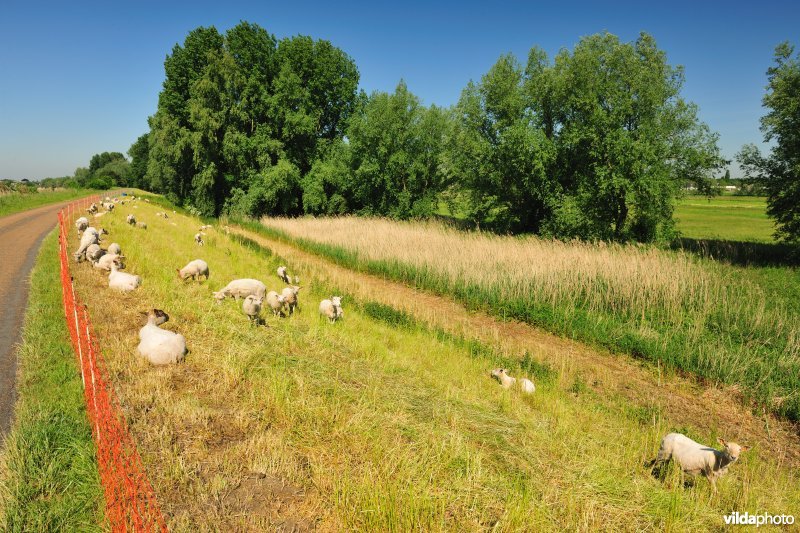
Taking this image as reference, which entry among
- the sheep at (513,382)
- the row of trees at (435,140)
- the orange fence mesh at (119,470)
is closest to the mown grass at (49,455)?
the orange fence mesh at (119,470)

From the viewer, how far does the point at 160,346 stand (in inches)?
253

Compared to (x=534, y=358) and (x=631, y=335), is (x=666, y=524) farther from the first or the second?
(x=631, y=335)

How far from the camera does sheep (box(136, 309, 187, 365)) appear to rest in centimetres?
636

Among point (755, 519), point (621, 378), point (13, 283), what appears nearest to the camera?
point (755, 519)

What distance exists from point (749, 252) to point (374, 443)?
28.2 metres

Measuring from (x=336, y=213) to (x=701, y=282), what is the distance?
3227 cm

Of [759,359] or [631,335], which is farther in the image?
[631,335]

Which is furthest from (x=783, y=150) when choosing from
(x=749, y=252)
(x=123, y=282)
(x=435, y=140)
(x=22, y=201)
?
(x=22, y=201)

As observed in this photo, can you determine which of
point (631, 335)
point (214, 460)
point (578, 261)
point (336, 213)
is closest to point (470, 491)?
point (214, 460)

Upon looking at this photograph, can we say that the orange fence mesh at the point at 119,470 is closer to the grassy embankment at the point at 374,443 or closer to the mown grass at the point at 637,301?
the grassy embankment at the point at 374,443

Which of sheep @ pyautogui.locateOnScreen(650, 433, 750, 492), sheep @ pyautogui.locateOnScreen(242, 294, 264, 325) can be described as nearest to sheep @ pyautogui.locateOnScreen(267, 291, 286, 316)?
sheep @ pyautogui.locateOnScreen(242, 294, 264, 325)

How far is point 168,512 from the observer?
3682 millimetres

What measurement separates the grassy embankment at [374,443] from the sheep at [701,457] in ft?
0.74

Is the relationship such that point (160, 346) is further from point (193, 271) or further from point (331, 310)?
point (193, 271)
